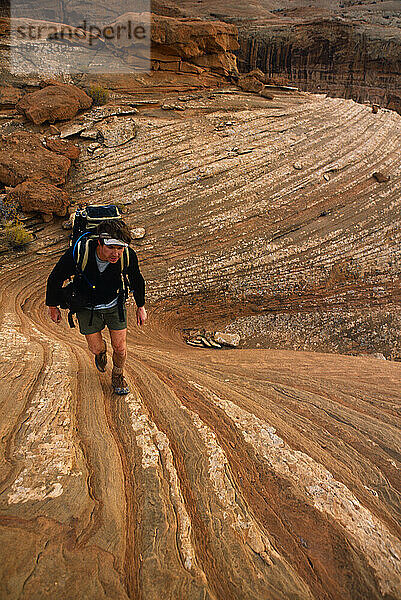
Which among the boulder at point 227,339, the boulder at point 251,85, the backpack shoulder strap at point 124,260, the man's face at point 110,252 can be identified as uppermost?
the boulder at point 251,85

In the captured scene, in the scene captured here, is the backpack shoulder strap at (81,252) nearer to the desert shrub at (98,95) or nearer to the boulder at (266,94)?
the desert shrub at (98,95)

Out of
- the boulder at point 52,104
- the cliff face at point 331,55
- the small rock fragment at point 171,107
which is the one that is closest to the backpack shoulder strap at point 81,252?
the boulder at point 52,104

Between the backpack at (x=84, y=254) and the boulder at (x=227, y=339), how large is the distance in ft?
13.6

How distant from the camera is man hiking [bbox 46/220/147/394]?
9.25ft

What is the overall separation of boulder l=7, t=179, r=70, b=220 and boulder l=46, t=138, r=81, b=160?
3.99 ft

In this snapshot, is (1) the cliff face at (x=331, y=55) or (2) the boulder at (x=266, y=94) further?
(1) the cliff face at (x=331, y=55)

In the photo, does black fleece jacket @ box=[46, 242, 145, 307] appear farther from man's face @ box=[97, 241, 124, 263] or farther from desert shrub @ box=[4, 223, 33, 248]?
desert shrub @ box=[4, 223, 33, 248]

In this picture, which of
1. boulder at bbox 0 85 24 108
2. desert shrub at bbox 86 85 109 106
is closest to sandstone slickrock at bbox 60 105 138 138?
desert shrub at bbox 86 85 109 106

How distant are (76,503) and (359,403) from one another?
2639 millimetres

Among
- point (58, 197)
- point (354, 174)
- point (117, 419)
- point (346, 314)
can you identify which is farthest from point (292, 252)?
point (117, 419)

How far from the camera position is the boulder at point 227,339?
7.23 m

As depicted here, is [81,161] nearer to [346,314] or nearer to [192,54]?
[192,54]

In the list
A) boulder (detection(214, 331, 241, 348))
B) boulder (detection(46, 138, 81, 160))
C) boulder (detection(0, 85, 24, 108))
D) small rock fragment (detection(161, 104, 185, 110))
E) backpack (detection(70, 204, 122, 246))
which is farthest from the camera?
small rock fragment (detection(161, 104, 185, 110))

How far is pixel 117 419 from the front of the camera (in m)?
2.97
